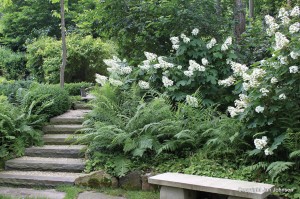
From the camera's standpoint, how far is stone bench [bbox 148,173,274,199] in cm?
404

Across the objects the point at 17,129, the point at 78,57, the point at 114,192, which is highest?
the point at 78,57

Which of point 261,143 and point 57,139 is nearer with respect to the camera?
point 261,143

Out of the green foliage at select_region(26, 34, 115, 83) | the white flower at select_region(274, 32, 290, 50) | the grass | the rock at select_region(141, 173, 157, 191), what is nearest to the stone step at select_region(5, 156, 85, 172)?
the grass

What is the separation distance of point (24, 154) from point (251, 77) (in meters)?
4.65

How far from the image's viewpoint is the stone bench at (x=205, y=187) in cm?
404

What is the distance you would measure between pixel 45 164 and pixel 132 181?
5.96 ft

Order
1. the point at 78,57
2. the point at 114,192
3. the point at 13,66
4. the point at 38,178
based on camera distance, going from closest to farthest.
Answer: the point at 114,192 → the point at 38,178 → the point at 78,57 → the point at 13,66

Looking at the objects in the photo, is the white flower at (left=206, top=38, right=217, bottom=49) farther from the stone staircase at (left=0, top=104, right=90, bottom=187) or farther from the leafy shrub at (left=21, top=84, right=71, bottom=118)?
the leafy shrub at (left=21, top=84, right=71, bottom=118)

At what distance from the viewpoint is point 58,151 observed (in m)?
6.78

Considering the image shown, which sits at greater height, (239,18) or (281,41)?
(239,18)

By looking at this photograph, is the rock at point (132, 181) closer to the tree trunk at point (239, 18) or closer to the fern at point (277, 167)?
the fern at point (277, 167)

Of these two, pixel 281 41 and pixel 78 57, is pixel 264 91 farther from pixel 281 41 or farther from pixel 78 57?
pixel 78 57

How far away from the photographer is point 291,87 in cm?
484

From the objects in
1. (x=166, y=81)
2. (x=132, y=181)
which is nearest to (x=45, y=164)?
(x=132, y=181)
